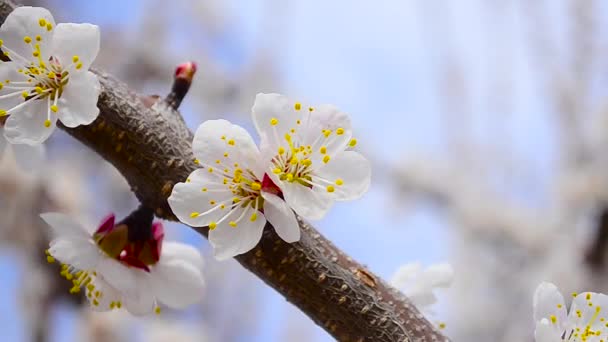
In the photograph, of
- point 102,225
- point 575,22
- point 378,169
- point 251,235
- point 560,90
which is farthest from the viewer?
point 378,169

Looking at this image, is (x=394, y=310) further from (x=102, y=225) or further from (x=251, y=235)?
(x=102, y=225)

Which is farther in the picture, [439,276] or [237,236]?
[439,276]

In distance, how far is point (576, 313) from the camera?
0.58 m

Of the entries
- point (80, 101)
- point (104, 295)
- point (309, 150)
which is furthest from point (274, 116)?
point (104, 295)

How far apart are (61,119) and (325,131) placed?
0.65 ft

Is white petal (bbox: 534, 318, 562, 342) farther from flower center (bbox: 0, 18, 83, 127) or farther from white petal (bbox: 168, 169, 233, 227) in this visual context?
flower center (bbox: 0, 18, 83, 127)

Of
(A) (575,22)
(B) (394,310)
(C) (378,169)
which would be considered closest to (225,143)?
(B) (394,310)

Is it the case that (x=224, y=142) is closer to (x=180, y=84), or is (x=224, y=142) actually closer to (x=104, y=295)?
(x=180, y=84)

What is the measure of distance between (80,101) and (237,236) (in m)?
0.16

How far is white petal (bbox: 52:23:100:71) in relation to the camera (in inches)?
21.7

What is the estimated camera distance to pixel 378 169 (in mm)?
3768

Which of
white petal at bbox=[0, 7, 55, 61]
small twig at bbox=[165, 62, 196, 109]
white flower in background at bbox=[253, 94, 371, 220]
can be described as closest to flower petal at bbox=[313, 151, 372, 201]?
white flower in background at bbox=[253, 94, 371, 220]

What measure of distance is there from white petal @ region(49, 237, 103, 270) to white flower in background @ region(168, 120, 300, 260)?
0.13 metres

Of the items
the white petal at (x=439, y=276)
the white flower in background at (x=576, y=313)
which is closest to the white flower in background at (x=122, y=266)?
the white petal at (x=439, y=276)
